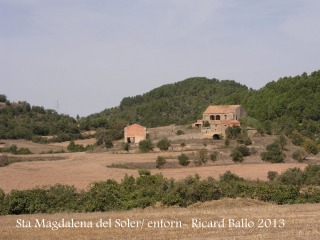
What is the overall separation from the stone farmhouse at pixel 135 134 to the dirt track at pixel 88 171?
1122 centimetres

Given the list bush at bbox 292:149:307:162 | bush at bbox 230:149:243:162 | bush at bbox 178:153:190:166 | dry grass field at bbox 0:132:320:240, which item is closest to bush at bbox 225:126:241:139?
bush at bbox 230:149:243:162

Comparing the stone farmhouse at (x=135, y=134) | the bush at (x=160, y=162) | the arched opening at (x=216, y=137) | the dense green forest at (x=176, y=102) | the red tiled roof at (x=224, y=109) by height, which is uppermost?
the dense green forest at (x=176, y=102)

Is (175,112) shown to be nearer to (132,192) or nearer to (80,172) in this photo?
(80,172)

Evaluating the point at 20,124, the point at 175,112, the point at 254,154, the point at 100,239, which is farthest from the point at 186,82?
the point at 100,239

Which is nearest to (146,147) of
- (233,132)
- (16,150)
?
(233,132)

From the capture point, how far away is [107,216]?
59.2 feet

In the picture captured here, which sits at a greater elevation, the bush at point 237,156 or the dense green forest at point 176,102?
the dense green forest at point 176,102

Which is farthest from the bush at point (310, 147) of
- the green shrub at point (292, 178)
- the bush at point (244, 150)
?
the green shrub at point (292, 178)

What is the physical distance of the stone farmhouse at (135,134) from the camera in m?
64.5

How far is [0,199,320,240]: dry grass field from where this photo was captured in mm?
13242

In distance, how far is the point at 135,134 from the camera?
213ft

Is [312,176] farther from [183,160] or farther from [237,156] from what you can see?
[183,160]

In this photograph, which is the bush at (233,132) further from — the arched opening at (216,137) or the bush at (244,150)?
the bush at (244,150)

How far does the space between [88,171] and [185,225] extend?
28889mm
